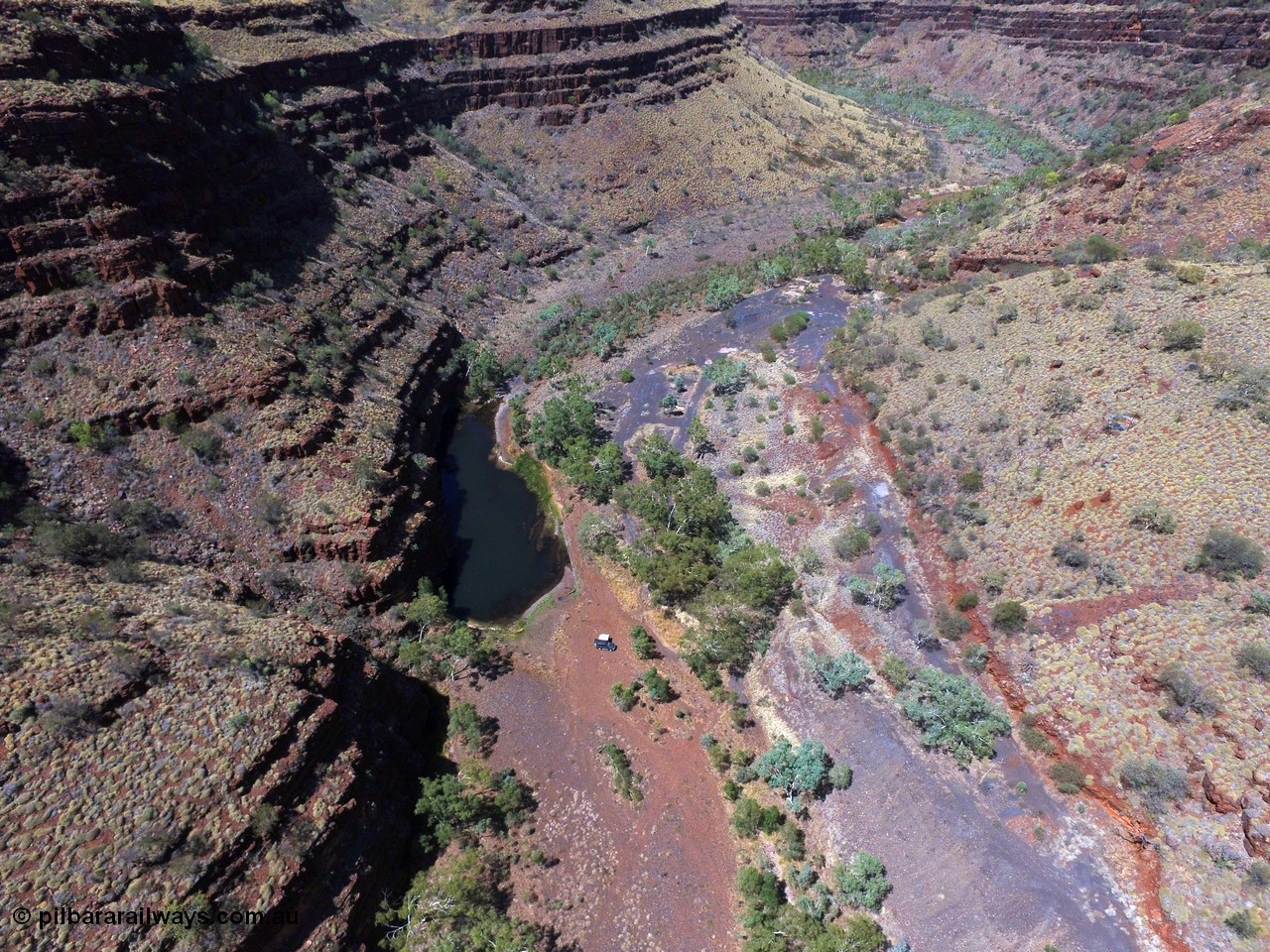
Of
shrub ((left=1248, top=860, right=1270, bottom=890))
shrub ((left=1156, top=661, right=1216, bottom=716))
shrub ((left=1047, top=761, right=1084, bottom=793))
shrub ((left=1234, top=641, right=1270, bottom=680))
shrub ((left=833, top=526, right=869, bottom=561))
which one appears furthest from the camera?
shrub ((left=833, top=526, right=869, bottom=561))

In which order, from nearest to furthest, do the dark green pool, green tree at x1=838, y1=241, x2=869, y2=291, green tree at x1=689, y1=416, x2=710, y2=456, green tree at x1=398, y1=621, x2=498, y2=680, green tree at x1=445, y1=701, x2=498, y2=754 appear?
green tree at x1=445, y1=701, x2=498, y2=754 < green tree at x1=398, y1=621, x2=498, y2=680 < the dark green pool < green tree at x1=689, y1=416, x2=710, y2=456 < green tree at x1=838, y1=241, x2=869, y2=291

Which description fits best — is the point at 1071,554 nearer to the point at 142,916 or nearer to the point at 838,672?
the point at 838,672

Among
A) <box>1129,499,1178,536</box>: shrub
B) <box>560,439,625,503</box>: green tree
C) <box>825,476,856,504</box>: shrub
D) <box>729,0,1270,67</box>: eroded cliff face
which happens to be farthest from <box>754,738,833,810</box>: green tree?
<box>729,0,1270,67</box>: eroded cliff face

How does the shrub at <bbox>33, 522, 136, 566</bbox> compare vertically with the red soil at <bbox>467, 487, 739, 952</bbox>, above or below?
above

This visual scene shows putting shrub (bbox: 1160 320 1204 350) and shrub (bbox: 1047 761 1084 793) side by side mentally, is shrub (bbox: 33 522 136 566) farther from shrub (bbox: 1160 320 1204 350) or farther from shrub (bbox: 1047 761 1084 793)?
shrub (bbox: 1160 320 1204 350)

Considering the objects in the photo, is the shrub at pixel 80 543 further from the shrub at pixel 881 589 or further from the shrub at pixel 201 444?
the shrub at pixel 881 589

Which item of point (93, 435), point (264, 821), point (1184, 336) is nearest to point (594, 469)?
point (93, 435)
